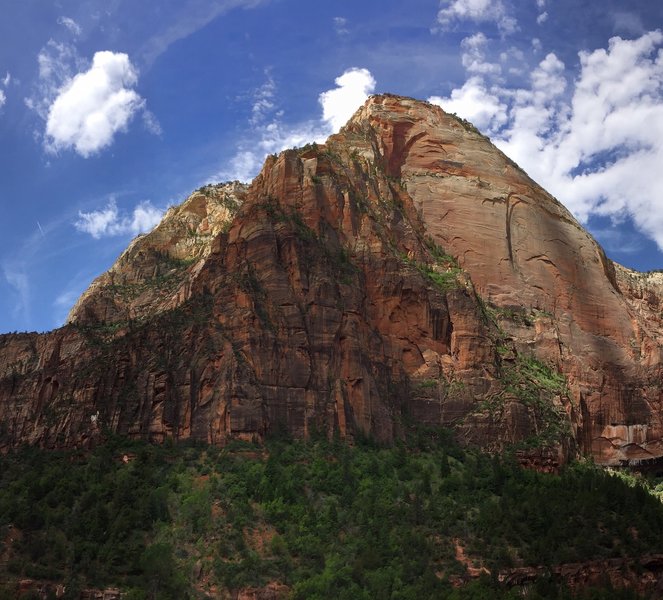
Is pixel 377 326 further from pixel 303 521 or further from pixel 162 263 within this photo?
pixel 162 263

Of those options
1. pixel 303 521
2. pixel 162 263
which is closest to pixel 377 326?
pixel 303 521

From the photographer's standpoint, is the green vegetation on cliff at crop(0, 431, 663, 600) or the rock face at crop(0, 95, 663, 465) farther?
the rock face at crop(0, 95, 663, 465)

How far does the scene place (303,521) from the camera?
3703 inches

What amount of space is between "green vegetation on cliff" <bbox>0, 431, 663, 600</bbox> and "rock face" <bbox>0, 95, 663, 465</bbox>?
18.6 feet

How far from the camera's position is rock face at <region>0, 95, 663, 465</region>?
355 feet

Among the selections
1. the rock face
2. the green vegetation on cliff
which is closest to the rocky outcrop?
the rock face

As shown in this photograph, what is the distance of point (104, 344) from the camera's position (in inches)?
5010

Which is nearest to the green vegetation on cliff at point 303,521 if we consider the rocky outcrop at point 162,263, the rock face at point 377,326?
the rock face at point 377,326

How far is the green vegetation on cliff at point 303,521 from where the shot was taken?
87.4 metres

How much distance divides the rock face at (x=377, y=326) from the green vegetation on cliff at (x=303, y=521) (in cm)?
568

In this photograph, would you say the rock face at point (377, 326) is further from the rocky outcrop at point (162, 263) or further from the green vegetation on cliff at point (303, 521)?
the green vegetation on cliff at point (303, 521)

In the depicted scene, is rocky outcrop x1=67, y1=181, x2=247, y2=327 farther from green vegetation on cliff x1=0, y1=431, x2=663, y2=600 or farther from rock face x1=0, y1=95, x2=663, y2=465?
green vegetation on cliff x1=0, y1=431, x2=663, y2=600

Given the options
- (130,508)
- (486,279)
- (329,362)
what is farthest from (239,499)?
(486,279)

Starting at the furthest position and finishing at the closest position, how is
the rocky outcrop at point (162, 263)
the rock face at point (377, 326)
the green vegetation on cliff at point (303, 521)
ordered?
the rocky outcrop at point (162, 263)
the rock face at point (377, 326)
the green vegetation on cliff at point (303, 521)
